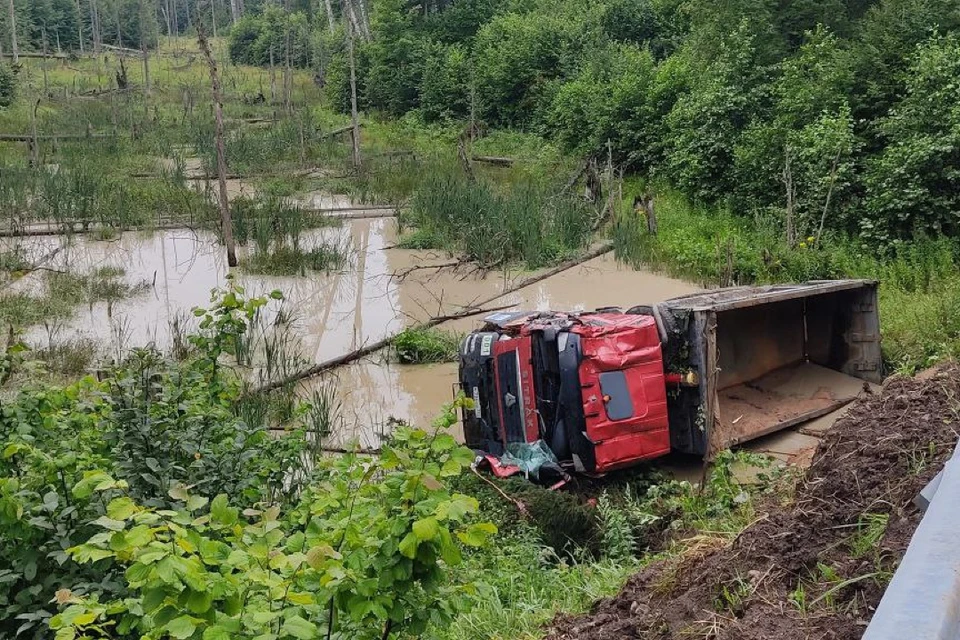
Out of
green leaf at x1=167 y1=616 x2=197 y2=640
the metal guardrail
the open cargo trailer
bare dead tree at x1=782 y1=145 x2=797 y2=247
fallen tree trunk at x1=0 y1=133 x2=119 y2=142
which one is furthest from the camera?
fallen tree trunk at x1=0 y1=133 x2=119 y2=142

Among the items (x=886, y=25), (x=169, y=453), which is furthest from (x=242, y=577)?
(x=886, y=25)

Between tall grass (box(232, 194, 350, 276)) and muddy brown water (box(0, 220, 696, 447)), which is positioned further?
tall grass (box(232, 194, 350, 276))

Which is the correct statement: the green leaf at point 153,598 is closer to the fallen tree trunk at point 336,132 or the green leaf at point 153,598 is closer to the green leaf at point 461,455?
the green leaf at point 461,455

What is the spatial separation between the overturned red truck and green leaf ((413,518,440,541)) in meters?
3.83

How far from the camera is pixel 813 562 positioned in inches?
114

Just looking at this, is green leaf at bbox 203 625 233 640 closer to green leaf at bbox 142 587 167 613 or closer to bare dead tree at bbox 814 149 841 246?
green leaf at bbox 142 587 167 613

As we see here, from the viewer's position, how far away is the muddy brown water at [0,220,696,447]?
30.5 ft

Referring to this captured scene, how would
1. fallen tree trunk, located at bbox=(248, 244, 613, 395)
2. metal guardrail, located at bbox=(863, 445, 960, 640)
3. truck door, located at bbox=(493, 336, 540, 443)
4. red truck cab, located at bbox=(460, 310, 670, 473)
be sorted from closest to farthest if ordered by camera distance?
metal guardrail, located at bbox=(863, 445, 960, 640) → red truck cab, located at bbox=(460, 310, 670, 473) → truck door, located at bbox=(493, 336, 540, 443) → fallen tree trunk, located at bbox=(248, 244, 613, 395)

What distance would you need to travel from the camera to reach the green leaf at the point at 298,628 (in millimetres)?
2033

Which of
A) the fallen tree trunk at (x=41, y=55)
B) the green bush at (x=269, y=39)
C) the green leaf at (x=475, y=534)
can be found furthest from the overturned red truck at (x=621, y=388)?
the fallen tree trunk at (x=41, y=55)

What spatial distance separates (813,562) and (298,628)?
1.82 meters

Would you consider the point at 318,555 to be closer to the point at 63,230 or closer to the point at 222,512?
the point at 222,512

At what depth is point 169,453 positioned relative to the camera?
4.05 meters

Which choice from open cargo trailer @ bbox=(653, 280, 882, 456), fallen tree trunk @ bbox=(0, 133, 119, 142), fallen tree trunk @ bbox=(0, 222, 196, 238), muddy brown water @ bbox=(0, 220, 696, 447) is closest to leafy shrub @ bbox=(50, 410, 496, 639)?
open cargo trailer @ bbox=(653, 280, 882, 456)
